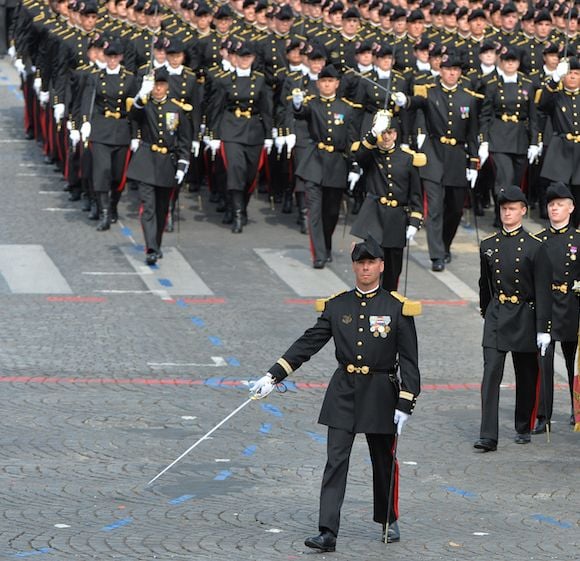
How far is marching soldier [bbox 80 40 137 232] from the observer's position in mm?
22156

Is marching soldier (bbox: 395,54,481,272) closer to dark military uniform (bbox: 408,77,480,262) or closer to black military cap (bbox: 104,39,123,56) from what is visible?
dark military uniform (bbox: 408,77,480,262)

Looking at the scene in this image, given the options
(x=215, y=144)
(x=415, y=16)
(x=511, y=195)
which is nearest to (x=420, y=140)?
Answer: (x=215, y=144)

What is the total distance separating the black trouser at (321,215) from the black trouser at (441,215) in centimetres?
99

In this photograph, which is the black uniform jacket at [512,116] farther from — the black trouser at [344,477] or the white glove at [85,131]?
the black trouser at [344,477]

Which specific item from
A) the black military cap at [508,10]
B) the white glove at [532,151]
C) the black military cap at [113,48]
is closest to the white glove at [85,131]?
the black military cap at [113,48]

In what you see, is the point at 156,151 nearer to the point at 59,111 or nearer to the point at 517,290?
the point at 59,111

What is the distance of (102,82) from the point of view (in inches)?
873

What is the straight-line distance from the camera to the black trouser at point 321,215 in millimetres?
20734

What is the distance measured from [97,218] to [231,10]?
377 centimetres

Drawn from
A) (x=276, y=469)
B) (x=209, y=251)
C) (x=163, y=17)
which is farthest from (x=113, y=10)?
(x=276, y=469)

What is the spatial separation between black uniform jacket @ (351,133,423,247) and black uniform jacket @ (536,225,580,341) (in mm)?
3726

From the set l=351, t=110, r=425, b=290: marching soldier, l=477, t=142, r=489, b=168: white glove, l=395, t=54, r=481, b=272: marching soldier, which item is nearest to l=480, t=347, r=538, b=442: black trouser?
l=351, t=110, r=425, b=290: marching soldier

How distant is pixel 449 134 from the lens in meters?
21.0

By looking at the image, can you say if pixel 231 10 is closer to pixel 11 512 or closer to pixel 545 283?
pixel 545 283
